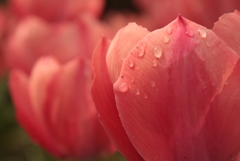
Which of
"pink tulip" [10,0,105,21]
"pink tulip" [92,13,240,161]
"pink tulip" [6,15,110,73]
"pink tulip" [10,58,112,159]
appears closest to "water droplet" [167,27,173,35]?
"pink tulip" [92,13,240,161]

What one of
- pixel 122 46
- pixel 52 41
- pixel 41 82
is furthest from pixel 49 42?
pixel 122 46

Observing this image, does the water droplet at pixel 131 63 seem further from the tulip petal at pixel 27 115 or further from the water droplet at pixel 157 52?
the tulip petal at pixel 27 115

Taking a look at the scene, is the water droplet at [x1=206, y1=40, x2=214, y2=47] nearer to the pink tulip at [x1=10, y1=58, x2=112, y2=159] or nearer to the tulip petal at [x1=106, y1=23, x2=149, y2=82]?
the tulip petal at [x1=106, y1=23, x2=149, y2=82]

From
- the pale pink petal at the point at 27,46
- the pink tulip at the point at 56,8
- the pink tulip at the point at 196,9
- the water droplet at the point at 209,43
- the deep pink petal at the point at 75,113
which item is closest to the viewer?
the water droplet at the point at 209,43

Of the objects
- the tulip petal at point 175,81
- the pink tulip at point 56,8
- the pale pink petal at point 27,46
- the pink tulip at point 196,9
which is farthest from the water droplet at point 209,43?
the pink tulip at point 56,8

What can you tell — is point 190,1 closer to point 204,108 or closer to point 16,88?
point 16,88

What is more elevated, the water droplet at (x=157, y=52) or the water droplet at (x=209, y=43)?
the water droplet at (x=209, y=43)

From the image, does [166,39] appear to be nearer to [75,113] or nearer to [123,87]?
[123,87]
